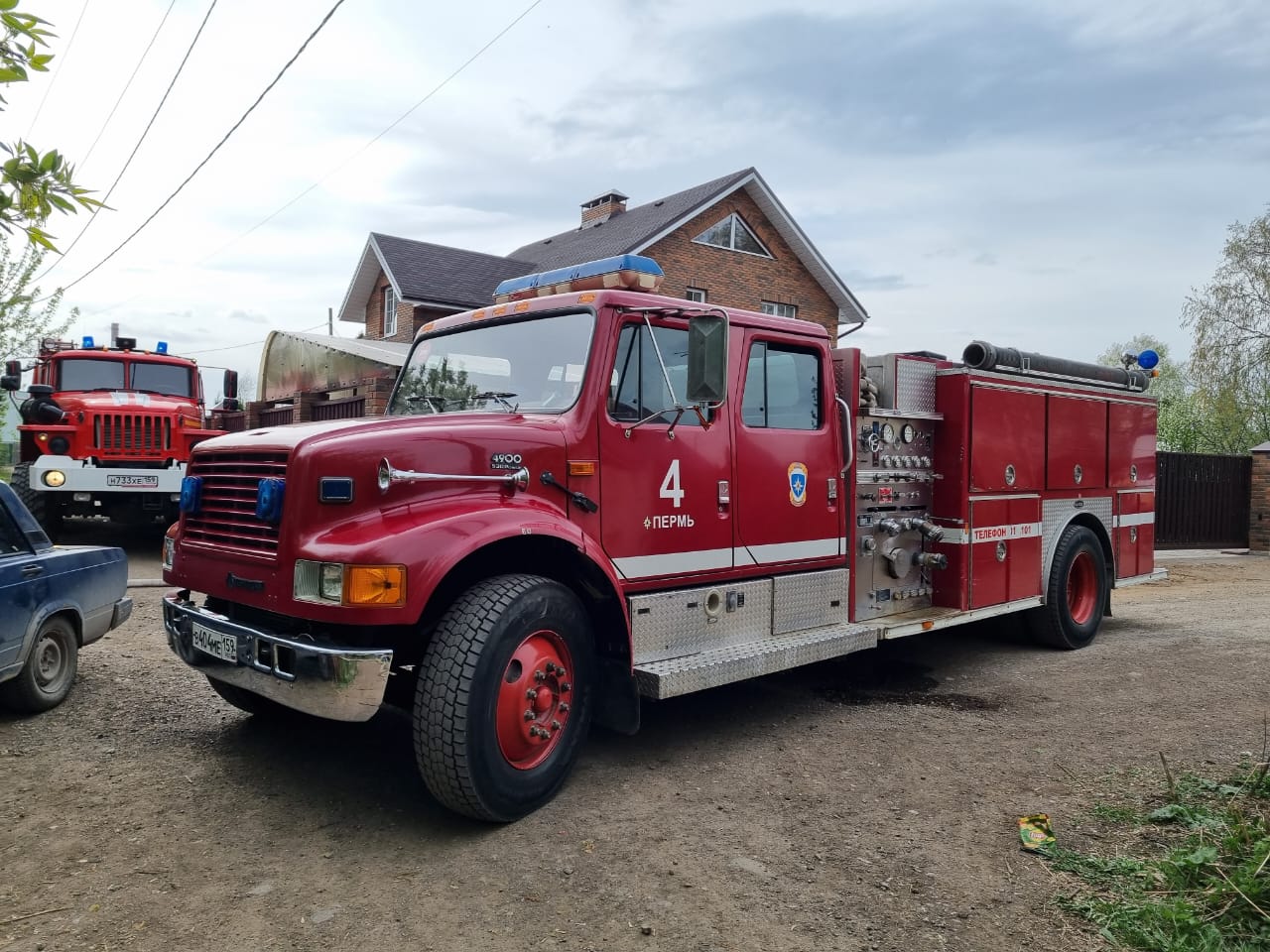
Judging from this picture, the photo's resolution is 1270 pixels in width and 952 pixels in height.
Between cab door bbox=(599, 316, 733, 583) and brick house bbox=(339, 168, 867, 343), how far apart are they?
1659 centimetres

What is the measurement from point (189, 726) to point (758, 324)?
12.8 feet

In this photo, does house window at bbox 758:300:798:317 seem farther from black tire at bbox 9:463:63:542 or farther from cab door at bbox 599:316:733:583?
cab door at bbox 599:316:733:583

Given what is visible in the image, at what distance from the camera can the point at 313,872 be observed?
3.56 meters

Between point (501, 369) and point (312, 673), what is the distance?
1918 mm

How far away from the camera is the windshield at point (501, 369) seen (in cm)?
464

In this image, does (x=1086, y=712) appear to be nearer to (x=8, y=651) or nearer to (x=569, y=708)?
(x=569, y=708)

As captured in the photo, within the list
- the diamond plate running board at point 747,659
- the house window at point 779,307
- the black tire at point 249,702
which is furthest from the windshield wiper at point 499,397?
the house window at point 779,307

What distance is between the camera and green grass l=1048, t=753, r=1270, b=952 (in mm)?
2992

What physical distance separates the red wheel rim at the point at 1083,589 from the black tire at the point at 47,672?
7370 millimetres

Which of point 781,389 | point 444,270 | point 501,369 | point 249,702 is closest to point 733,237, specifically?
point 444,270

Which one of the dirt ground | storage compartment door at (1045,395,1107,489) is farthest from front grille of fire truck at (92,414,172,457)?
storage compartment door at (1045,395,1107,489)

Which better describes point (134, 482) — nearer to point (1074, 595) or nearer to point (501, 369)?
point (501, 369)

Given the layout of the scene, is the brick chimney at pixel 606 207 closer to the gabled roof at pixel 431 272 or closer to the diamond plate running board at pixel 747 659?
the gabled roof at pixel 431 272

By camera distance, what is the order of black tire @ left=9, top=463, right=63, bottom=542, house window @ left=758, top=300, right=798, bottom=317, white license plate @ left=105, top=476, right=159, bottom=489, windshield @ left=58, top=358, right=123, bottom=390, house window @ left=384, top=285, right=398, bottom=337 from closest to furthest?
black tire @ left=9, top=463, right=63, bottom=542 < white license plate @ left=105, top=476, right=159, bottom=489 < windshield @ left=58, top=358, right=123, bottom=390 < house window @ left=758, top=300, right=798, bottom=317 < house window @ left=384, top=285, right=398, bottom=337
